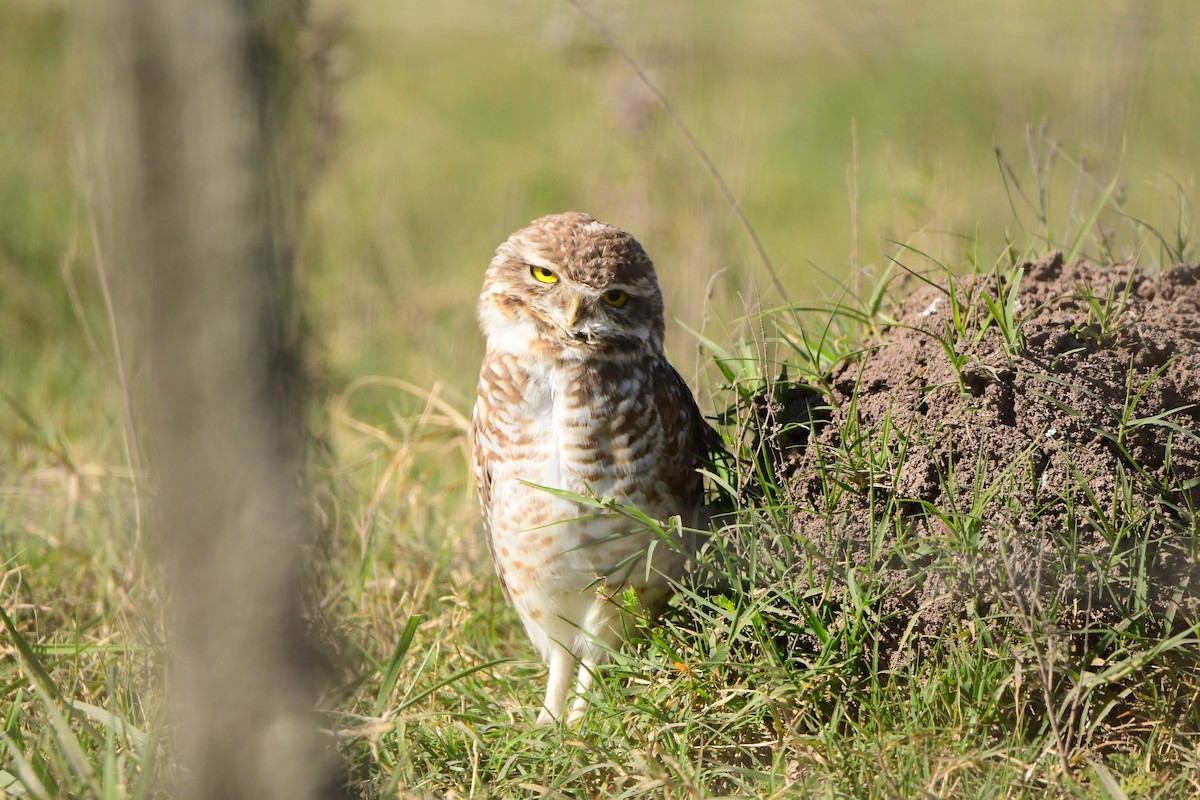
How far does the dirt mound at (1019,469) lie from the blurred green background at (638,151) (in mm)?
465

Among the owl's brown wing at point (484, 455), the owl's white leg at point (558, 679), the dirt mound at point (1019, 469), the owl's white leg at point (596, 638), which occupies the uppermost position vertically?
the dirt mound at point (1019, 469)

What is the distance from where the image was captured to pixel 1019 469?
2641mm

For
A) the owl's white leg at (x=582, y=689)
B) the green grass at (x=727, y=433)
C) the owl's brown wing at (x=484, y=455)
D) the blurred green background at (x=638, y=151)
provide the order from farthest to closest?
the blurred green background at (x=638, y=151), the owl's brown wing at (x=484, y=455), the owl's white leg at (x=582, y=689), the green grass at (x=727, y=433)

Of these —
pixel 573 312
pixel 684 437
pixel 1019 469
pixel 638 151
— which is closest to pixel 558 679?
pixel 684 437

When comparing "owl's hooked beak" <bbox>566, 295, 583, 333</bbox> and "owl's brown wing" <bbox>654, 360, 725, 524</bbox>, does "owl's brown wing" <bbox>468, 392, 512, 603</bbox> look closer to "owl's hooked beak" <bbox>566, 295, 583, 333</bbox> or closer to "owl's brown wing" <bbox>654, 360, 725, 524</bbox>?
"owl's hooked beak" <bbox>566, 295, 583, 333</bbox>

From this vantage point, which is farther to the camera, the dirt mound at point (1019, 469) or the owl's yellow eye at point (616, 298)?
the owl's yellow eye at point (616, 298)

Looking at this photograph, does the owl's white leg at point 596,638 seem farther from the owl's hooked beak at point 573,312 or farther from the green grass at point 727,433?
the owl's hooked beak at point 573,312

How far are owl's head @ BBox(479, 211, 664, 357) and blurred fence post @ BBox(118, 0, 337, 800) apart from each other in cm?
129

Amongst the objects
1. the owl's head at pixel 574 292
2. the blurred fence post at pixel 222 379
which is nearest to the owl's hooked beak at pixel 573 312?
the owl's head at pixel 574 292

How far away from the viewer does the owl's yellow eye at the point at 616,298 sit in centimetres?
303

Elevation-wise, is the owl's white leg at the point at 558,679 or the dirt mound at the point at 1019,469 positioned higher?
the dirt mound at the point at 1019,469

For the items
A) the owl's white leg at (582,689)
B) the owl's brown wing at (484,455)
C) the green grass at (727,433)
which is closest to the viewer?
the green grass at (727,433)

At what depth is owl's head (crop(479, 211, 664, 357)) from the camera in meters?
2.98

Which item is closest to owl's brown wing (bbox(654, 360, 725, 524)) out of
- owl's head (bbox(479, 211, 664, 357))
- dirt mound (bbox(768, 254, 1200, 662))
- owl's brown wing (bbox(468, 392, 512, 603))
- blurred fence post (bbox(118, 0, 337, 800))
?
owl's head (bbox(479, 211, 664, 357))
